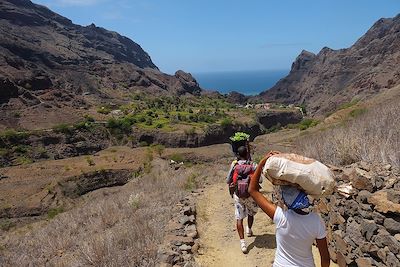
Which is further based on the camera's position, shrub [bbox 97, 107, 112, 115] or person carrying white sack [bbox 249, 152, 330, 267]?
shrub [bbox 97, 107, 112, 115]

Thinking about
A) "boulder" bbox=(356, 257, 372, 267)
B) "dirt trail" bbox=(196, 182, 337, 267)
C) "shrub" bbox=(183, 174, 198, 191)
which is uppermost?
"boulder" bbox=(356, 257, 372, 267)

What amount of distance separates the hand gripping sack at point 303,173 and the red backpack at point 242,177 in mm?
4015

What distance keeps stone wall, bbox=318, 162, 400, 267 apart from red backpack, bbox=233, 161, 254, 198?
4.89 feet

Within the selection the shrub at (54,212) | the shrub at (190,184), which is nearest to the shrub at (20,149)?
the shrub at (54,212)

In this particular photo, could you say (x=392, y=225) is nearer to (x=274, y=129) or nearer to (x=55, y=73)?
(x=274, y=129)

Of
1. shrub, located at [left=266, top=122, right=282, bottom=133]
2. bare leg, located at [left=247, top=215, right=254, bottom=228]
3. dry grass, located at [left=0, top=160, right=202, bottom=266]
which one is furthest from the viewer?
shrub, located at [left=266, top=122, right=282, bottom=133]

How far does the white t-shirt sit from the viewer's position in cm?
432

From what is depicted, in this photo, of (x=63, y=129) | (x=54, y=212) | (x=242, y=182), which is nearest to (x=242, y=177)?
(x=242, y=182)

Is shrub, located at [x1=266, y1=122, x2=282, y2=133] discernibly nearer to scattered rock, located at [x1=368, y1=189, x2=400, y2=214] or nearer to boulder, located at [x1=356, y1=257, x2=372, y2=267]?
boulder, located at [x1=356, y1=257, x2=372, y2=267]

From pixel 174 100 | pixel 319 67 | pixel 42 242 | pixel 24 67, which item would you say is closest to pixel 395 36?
pixel 319 67

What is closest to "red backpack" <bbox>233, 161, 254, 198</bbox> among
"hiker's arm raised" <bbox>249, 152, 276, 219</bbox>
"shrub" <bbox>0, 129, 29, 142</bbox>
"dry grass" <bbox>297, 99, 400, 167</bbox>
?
"dry grass" <bbox>297, 99, 400, 167</bbox>

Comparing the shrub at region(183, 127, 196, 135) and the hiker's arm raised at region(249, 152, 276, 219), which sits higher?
the hiker's arm raised at region(249, 152, 276, 219)

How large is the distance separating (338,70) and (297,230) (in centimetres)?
13146

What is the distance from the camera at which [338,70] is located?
128m
